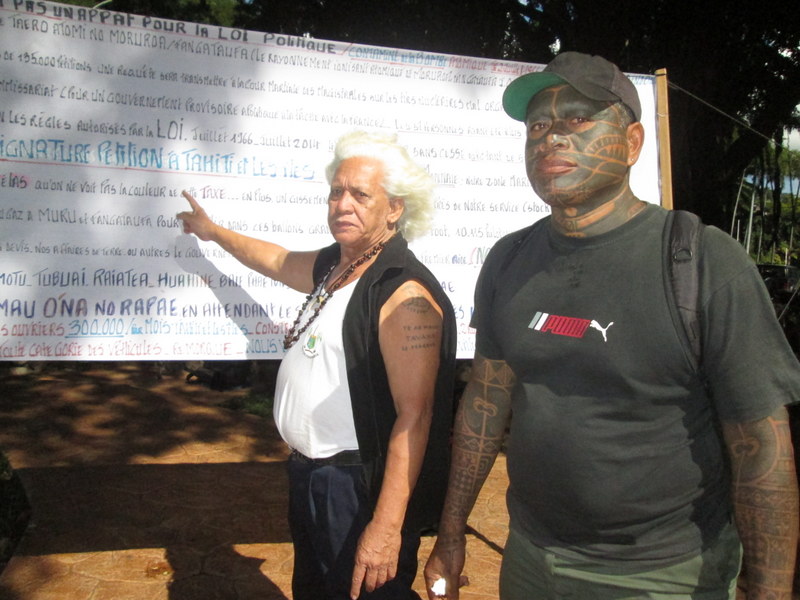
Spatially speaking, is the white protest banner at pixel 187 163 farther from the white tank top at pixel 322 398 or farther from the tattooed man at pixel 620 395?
the tattooed man at pixel 620 395

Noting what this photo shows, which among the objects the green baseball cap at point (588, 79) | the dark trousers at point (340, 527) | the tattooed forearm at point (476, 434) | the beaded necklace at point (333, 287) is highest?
the green baseball cap at point (588, 79)

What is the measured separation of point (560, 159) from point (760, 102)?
920 centimetres

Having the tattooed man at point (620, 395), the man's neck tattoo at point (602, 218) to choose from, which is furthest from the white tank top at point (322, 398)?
the man's neck tattoo at point (602, 218)

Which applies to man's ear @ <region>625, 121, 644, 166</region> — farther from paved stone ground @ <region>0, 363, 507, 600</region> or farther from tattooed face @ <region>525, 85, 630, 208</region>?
paved stone ground @ <region>0, 363, 507, 600</region>

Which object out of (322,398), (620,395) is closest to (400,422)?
(322,398)

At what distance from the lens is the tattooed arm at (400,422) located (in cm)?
194

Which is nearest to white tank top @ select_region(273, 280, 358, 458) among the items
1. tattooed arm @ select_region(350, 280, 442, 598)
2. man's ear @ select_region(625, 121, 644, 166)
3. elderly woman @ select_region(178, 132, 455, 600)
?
elderly woman @ select_region(178, 132, 455, 600)

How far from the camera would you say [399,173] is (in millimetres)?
2219

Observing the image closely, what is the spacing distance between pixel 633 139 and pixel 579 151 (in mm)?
154

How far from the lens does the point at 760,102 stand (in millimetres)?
9461

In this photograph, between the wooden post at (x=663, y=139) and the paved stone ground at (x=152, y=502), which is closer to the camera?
the wooden post at (x=663, y=139)

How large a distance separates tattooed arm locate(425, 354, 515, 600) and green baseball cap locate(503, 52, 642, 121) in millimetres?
701

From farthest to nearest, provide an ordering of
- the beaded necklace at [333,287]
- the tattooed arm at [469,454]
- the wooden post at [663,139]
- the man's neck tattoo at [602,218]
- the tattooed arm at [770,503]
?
the wooden post at [663,139] < the beaded necklace at [333,287] < the tattooed arm at [469,454] < the man's neck tattoo at [602,218] < the tattooed arm at [770,503]

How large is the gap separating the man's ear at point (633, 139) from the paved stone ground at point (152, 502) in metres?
2.71
